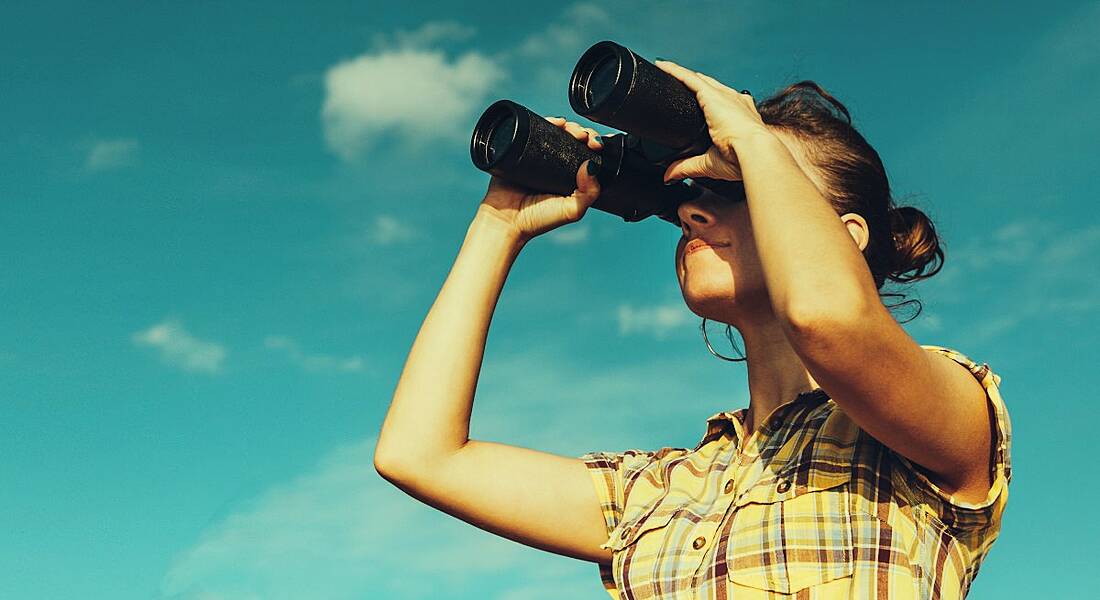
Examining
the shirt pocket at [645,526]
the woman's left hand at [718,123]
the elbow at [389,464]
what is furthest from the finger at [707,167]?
the elbow at [389,464]

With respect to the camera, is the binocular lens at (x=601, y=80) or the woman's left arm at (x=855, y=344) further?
the binocular lens at (x=601, y=80)

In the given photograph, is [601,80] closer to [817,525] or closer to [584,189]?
[584,189]

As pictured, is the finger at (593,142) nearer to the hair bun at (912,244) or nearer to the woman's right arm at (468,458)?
the woman's right arm at (468,458)

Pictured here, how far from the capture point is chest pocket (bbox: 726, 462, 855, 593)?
158 cm

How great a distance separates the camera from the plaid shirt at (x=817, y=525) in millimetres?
1564

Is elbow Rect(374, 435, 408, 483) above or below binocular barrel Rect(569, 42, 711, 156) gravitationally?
below

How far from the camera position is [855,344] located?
145 cm

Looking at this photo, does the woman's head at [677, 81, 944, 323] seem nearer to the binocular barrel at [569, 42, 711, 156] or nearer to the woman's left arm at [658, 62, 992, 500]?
the binocular barrel at [569, 42, 711, 156]

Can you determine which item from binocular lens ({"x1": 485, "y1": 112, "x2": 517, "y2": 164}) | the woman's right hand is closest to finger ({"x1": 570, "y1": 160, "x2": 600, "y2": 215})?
the woman's right hand

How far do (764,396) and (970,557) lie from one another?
45 cm

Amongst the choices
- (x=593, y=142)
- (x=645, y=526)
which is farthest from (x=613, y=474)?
(x=593, y=142)

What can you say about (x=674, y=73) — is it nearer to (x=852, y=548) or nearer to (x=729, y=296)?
(x=729, y=296)

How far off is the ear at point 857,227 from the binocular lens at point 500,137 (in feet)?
2.07

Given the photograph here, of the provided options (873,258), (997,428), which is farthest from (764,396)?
(997,428)
